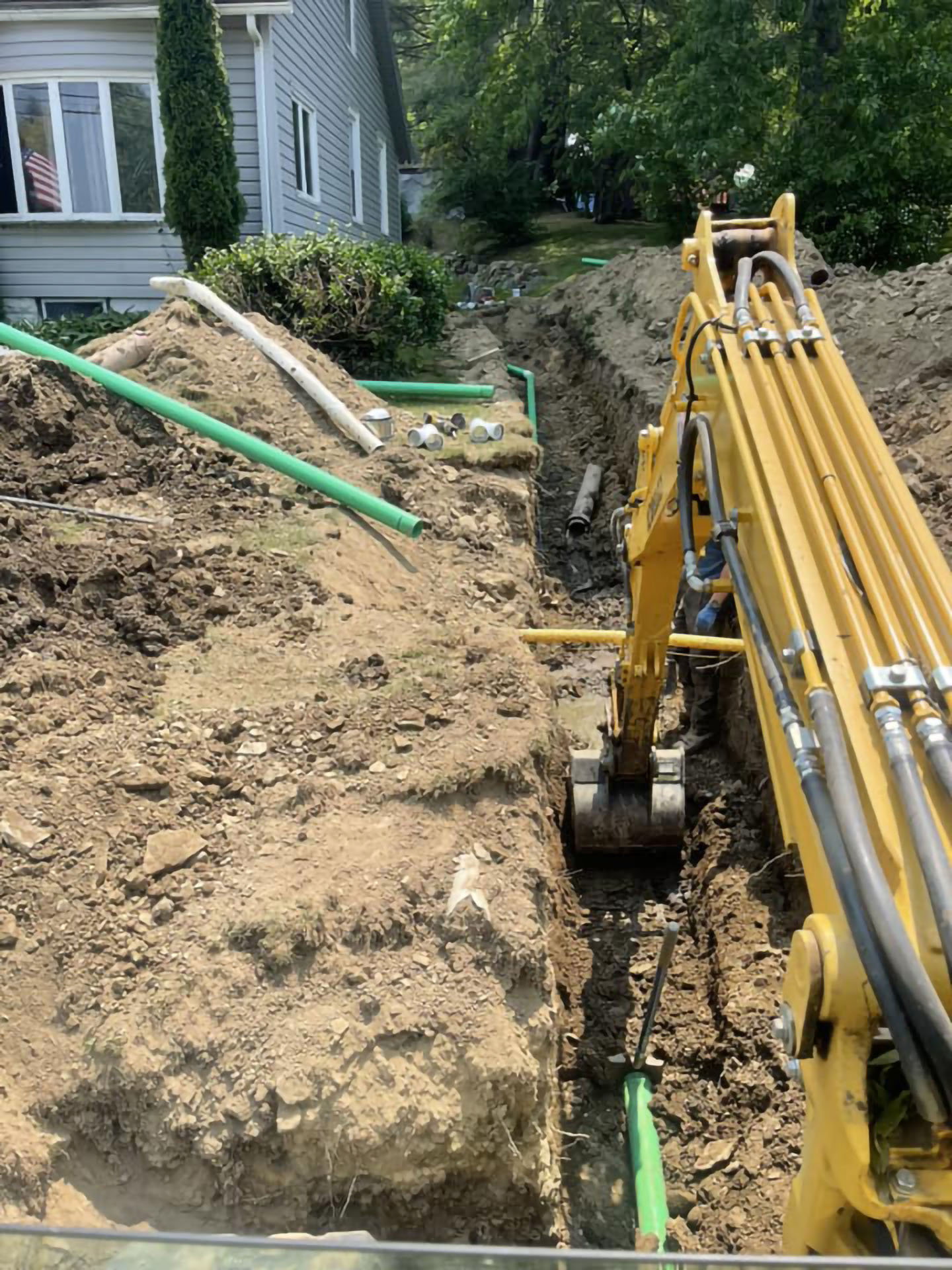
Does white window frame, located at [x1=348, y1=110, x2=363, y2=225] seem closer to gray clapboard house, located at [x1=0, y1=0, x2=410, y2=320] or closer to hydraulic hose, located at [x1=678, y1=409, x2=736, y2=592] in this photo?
gray clapboard house, located at [x1=0, y1=0, x2=410, y2=320]

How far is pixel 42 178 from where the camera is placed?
13.7 metres

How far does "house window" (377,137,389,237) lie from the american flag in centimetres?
940

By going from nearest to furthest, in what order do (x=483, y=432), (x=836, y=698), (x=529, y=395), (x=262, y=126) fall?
(x=836, y=698) → (x=483, y=432) → (x=529, y=395) → (x=262, y=126)

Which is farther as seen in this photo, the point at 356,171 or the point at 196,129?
the point at 356,171

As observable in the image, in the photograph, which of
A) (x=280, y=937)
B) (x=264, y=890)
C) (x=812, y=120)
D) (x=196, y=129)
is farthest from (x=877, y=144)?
(x=280, y=937)

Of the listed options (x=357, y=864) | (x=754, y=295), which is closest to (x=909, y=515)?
(x=754, y=295)

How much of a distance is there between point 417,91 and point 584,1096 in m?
39.9

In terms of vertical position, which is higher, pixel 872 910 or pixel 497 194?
pixel 497 194

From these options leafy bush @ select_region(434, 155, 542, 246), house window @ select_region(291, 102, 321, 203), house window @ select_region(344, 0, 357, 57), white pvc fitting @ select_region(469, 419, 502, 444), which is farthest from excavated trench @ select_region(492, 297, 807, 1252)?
leafy bush @ select_region(434, 155, 542, 246)

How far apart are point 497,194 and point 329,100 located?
43.6 feet

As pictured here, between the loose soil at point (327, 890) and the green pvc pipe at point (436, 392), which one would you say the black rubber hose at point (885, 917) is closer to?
the loose soil at point (327, 890)

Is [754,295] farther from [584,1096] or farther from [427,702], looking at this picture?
[584,1096]

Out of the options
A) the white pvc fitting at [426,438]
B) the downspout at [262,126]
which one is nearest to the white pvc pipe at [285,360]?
the white pvc fitting at [426,438]

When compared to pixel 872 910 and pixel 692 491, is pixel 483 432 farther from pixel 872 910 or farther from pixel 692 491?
pixel 872 910
